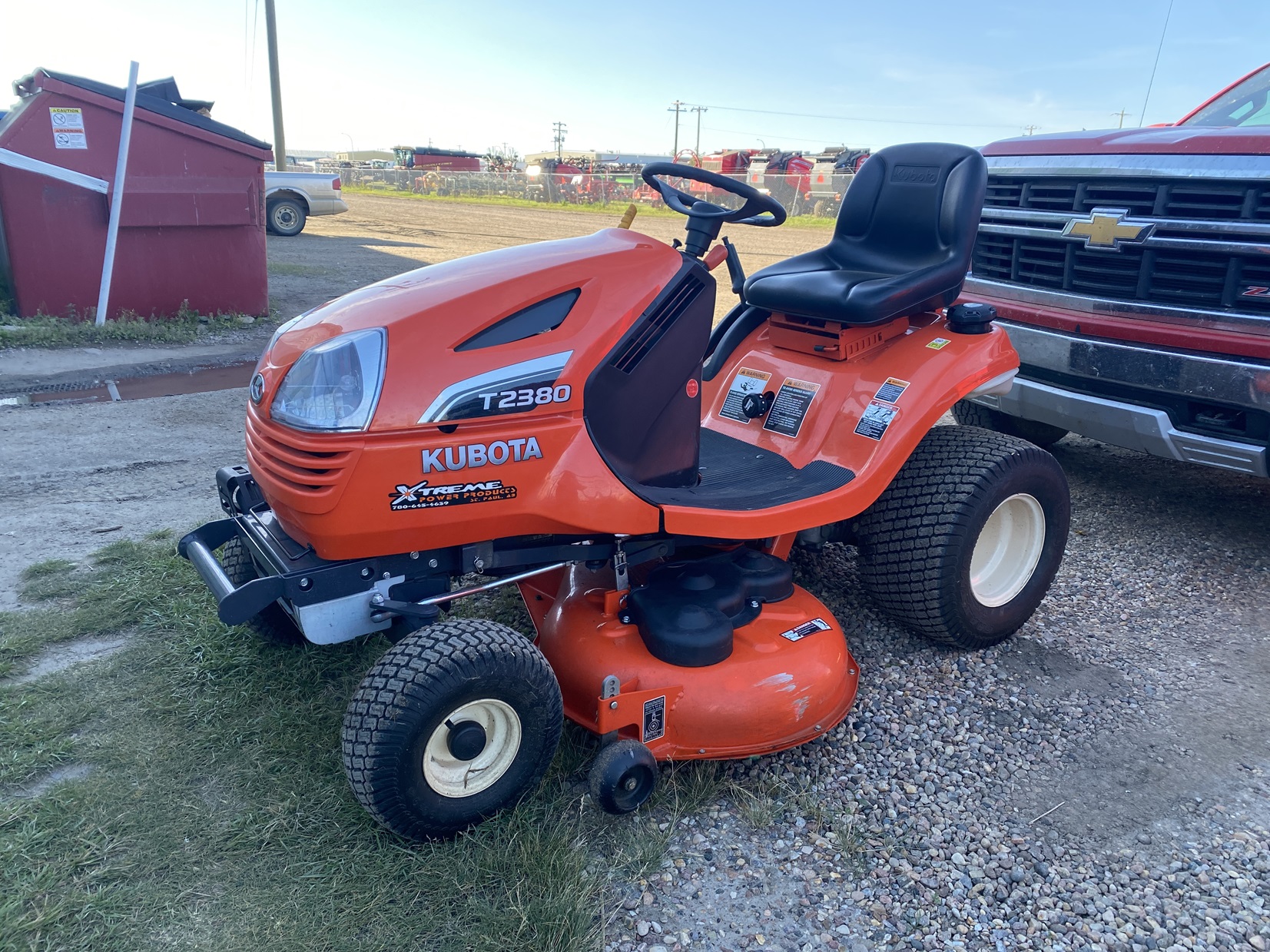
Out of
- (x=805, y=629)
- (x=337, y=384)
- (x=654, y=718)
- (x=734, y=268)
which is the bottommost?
(x=654, y=718)

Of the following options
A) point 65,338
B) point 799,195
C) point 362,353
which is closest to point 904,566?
point 362,353

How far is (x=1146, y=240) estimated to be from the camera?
3.61 m

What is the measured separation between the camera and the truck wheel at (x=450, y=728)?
206 centimetres

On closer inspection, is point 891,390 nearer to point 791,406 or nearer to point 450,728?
point 791,406

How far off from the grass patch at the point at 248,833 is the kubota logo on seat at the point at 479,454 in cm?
88

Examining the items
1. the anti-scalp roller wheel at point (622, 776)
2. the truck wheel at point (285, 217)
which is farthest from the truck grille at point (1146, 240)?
the truck wheel at point (285, 217)

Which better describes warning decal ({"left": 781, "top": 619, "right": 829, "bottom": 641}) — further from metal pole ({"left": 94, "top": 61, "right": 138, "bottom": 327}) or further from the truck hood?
metal pole ({"left": 94, "top": 61, "right": 138, "bottom": 327})

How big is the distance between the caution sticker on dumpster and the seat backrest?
624cm

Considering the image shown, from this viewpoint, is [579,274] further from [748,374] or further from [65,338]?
[65,338]

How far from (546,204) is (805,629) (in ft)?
106

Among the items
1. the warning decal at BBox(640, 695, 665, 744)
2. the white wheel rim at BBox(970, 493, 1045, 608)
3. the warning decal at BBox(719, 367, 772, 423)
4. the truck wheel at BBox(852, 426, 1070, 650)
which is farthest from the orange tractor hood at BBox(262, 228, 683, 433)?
the white wheel rim at BBox(970, 493, 1045, 608)

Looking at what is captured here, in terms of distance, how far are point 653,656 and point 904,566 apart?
1.03m

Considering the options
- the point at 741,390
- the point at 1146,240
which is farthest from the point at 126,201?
the point at 1146,240

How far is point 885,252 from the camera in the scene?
11.5 ft
